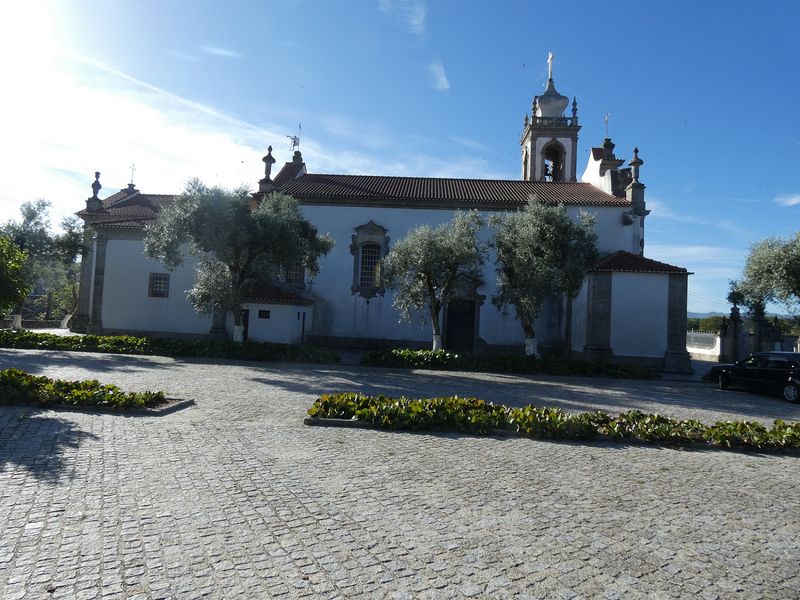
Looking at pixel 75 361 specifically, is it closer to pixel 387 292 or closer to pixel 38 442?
pixel 38 442

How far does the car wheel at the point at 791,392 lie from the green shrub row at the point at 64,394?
15.4 meters

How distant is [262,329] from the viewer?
23.6 m

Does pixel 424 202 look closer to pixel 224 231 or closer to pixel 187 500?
pixel 224 231

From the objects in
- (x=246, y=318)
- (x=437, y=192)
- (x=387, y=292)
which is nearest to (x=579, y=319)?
(x=387, y=292)

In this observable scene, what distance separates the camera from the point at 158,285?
26.4m

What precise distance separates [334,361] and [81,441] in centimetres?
1266

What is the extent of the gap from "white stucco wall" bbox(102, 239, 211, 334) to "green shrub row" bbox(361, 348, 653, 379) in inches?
440

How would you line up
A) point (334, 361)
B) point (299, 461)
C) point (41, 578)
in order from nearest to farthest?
1. point (41, 578)
2. point (299, 461)
3. point (334, 361)

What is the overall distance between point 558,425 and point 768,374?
10391mm

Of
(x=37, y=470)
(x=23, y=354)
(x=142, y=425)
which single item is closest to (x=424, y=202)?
(x=23, y=354)

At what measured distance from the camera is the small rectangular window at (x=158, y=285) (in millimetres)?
26250

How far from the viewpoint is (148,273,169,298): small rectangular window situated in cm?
2625

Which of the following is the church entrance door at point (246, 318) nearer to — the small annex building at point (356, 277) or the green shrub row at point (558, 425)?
the small annex building at point (356, 277)

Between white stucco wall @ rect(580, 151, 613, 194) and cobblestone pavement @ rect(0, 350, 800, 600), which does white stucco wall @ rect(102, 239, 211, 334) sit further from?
white stucco wall @ rect(580, 151, 613, 194)
